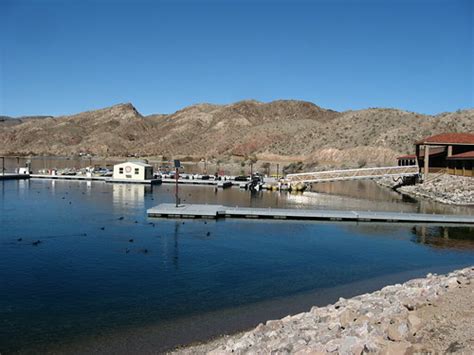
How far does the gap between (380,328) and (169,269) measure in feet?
39.4

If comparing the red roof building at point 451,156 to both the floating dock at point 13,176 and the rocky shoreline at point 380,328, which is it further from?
the floating dock at point 13,176

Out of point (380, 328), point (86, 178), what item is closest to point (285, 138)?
point (86, 178)

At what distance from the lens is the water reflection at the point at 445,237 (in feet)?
89.7

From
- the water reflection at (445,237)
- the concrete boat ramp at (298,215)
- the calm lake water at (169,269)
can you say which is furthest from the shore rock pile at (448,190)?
the water reflection at (445,237)

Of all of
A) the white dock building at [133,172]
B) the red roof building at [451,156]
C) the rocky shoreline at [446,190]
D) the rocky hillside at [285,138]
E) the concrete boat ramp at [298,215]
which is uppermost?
the rocky hillside at [285,138]

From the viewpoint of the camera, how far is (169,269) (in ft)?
67.0

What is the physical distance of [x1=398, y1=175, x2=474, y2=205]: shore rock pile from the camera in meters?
46.2

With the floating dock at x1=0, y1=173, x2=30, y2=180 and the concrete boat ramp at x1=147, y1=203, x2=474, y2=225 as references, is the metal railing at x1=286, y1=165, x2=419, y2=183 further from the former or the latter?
the floating dock at x1=0, y1=173, x2=30, y2=180

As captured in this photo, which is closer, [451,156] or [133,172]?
[451,156]

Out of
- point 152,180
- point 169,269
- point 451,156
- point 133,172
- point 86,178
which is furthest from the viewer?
point 86,178

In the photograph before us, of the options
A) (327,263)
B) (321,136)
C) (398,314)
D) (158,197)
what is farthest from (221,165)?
(398,314)

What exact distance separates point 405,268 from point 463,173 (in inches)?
1292

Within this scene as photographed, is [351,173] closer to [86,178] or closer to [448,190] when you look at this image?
[448,190]

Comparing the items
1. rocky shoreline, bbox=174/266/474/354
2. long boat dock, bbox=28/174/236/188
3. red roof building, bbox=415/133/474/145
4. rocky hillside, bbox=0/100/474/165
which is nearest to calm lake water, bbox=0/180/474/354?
rocky shoreline, bbox=174/266/474/354
